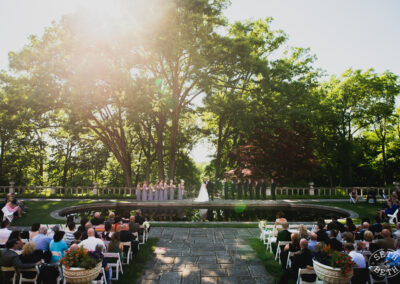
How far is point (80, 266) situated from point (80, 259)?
157 mm

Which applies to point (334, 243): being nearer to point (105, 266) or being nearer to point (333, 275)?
point (333, 275)

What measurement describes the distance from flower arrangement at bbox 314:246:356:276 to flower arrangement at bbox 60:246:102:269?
4.19 metres

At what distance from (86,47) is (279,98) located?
51.5ft

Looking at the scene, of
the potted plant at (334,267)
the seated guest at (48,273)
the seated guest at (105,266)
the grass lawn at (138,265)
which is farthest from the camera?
the grass lawn at (138,265)

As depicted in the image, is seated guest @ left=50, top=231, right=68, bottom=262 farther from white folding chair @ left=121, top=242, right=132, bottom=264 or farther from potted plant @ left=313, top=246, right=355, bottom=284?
potted plant @ left=313, top=246, right=355, bottom=284

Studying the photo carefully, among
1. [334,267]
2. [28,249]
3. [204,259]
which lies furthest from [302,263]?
[28,249]

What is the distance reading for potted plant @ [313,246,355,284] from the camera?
4762 mm

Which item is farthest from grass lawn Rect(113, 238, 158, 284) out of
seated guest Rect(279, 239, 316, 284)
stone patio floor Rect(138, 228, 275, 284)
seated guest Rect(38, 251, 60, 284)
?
seated guest Rect(279, 239, 316, 284)

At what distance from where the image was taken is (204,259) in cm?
772

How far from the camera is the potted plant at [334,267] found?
476 centimetres

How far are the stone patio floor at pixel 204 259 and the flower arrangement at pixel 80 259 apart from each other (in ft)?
5.66

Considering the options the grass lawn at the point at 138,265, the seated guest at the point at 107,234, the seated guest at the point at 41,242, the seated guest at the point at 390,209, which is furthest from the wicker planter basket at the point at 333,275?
the seated guest at the point at 390,209

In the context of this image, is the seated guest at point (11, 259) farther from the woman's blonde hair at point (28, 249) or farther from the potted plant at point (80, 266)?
the potted plant at point (80, 266)

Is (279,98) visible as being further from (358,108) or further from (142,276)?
(142,276)
